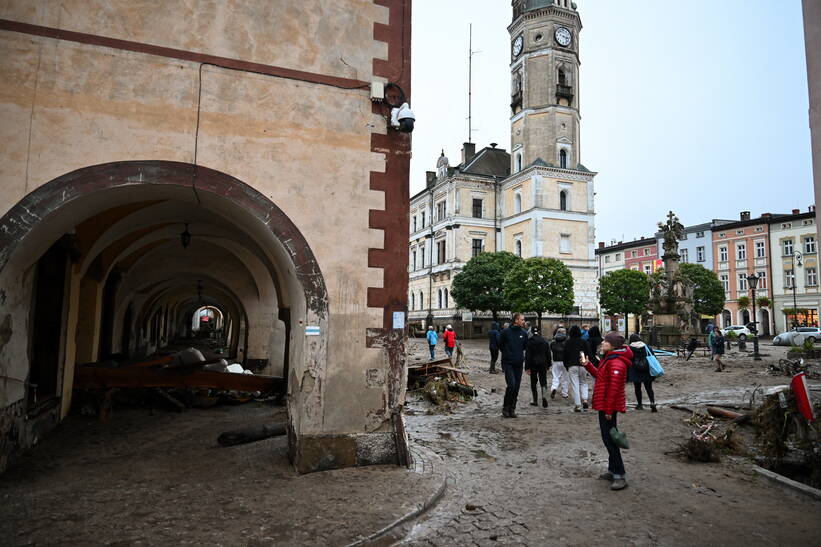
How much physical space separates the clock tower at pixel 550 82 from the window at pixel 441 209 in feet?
31.3

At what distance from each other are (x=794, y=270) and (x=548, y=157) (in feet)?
89.0

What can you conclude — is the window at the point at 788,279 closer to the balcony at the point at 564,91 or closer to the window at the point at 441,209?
the balcony at the point at 564,91

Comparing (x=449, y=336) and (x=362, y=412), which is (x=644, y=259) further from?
(x=362, y=412)

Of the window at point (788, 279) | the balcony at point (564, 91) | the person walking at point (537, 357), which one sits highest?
the balcony at point (564, 91)

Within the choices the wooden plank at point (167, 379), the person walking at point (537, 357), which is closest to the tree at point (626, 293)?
the person walking at point (537, 357)

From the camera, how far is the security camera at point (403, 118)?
6.54 m

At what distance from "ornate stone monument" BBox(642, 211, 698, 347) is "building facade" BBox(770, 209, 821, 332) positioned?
3030 centimetres

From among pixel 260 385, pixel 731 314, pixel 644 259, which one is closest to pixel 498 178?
pixel 644 259

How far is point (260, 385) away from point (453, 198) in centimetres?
4720

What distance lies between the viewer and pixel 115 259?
34.4 ft

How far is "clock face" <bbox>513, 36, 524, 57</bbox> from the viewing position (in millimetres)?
52475

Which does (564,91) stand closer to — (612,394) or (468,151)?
(468,151)

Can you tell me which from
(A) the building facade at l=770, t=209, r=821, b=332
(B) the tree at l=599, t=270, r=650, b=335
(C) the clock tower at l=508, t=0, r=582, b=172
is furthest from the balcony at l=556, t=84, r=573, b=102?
(A) the building facade at l=770, t=209, r=821, b=332

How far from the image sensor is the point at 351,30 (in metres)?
6.68
